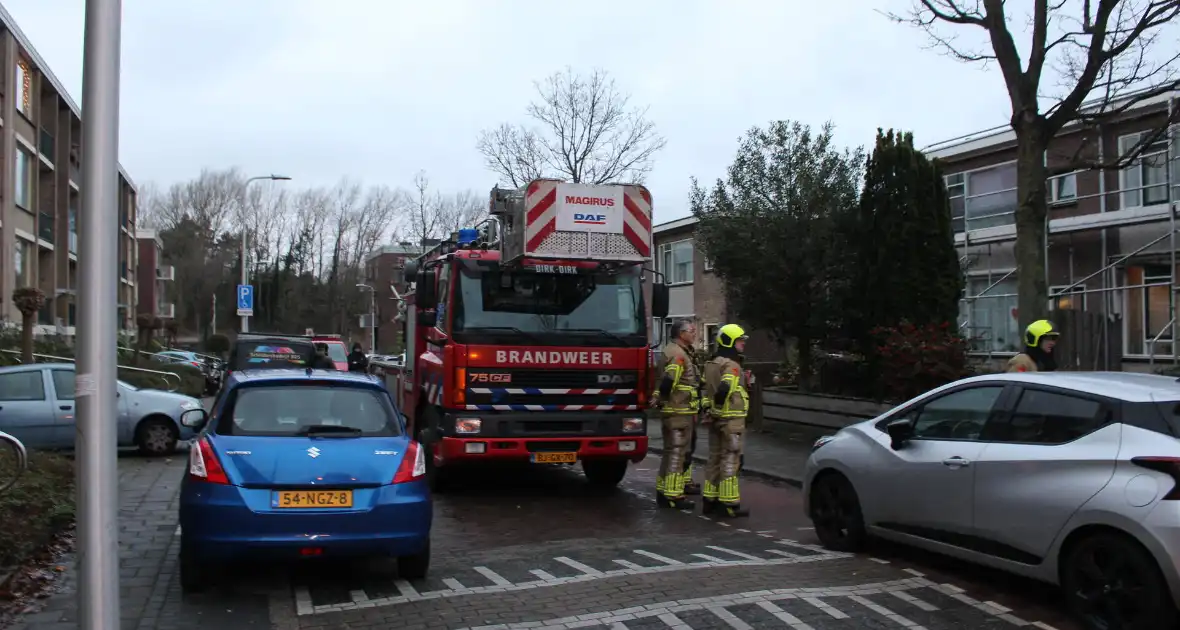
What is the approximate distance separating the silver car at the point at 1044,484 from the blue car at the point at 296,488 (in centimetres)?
342

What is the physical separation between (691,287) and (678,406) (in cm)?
2213

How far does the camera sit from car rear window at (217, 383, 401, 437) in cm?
713

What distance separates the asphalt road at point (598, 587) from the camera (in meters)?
6.07

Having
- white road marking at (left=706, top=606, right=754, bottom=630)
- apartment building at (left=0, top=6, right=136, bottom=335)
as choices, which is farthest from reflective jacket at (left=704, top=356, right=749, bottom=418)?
apartment building at (left=0, top=6, right=136, bottom=335)

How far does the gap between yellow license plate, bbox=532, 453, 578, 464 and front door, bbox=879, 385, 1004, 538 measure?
3947 millimetres

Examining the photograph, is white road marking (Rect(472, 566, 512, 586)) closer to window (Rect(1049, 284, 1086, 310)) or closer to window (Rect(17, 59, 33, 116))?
window (Rect(1049, 284, 1086, 310))

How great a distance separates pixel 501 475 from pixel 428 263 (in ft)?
9.58

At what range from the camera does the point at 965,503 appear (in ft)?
22.0

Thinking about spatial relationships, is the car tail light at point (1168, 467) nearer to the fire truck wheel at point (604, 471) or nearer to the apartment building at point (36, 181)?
the fire truck wheel at point (604, 471)

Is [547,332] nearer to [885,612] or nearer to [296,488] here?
[296,488]

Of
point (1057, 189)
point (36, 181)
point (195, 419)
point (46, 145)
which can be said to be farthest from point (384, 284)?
point (195, 419)

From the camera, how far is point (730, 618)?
5.97m

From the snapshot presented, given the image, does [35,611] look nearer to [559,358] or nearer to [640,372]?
[559,358]

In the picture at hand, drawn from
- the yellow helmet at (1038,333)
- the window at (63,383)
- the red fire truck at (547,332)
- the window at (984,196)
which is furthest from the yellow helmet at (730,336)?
the window at (984,196)
